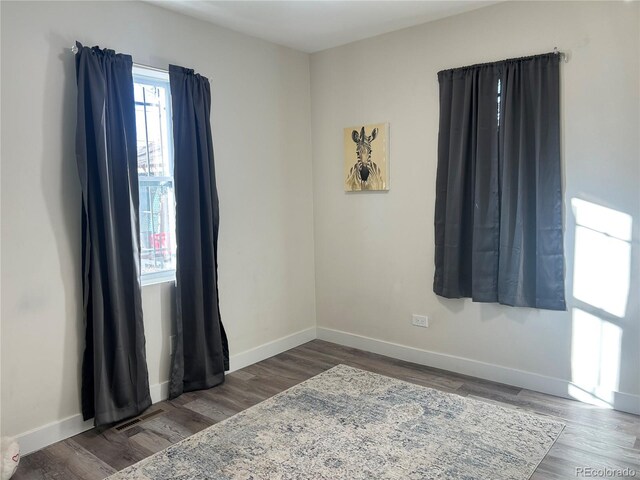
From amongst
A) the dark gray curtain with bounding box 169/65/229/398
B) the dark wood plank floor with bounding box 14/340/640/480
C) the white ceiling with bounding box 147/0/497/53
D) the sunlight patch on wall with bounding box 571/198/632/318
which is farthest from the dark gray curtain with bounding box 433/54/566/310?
the dark gray curtain with bounding box 169/65/229/398

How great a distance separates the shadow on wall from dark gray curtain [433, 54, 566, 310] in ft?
0.40

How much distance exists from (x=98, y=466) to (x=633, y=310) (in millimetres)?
3181

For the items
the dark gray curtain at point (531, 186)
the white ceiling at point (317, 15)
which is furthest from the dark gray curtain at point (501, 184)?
the white ceiling at point (317, 15)

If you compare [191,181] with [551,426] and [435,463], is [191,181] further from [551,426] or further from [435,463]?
[551,426]

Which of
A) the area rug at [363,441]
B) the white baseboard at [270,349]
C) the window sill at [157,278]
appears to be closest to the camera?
the area rug at [363,441]

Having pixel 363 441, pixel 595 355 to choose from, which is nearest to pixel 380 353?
pixel 363 441

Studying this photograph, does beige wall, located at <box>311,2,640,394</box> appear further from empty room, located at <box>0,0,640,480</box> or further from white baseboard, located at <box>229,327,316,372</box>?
white baseboard, located at <box>229,327,316,372</box>

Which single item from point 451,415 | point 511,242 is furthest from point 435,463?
point 511,242

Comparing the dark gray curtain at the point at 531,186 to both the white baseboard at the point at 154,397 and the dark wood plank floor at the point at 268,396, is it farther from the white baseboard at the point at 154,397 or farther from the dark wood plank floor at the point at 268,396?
the white baseboard at the point at 154,397

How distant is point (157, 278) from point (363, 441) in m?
1.74

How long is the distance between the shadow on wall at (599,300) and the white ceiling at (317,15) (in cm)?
166

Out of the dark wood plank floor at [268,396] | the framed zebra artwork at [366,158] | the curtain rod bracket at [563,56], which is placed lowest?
the dark wood plank floor at [268,396]

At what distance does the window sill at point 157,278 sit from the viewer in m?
3.18

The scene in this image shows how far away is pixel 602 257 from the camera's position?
2.94m
